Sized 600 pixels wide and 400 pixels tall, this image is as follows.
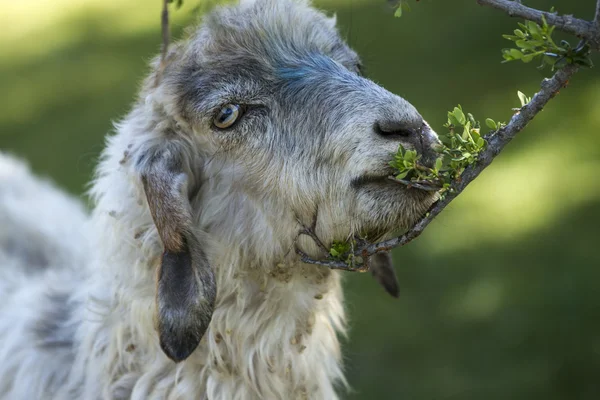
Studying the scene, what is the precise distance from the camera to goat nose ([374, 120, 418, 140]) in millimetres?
2520

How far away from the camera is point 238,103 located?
285cm

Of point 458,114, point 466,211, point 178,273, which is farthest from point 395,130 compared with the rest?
point 466,211

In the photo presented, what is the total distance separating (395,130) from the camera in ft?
8.30

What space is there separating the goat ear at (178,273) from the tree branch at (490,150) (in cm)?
42

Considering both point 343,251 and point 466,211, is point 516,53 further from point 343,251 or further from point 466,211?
point 466,211

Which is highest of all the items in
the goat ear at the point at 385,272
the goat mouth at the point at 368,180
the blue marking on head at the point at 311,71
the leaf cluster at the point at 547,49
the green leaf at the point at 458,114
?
the leaf cluster at the point at 547,49

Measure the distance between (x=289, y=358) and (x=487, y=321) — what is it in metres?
2.39

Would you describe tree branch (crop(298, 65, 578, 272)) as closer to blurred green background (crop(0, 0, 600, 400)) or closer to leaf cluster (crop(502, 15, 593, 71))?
leaf cluster (crop(502, 15, 593, 71))

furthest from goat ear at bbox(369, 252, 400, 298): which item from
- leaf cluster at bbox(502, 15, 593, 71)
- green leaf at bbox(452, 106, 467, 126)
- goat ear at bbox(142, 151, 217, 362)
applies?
leaf cluster at bbox(502, 15, 593, 71)

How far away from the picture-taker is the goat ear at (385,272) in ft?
12.6

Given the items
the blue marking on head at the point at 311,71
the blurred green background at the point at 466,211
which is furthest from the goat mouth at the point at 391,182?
the blurred green background at the point at 466,211

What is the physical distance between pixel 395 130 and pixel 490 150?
0.99ft

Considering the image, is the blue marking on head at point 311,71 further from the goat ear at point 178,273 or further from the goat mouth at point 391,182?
the goat ear at point 178,273

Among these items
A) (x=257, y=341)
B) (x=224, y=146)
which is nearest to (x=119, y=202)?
(x=224, y=146)
